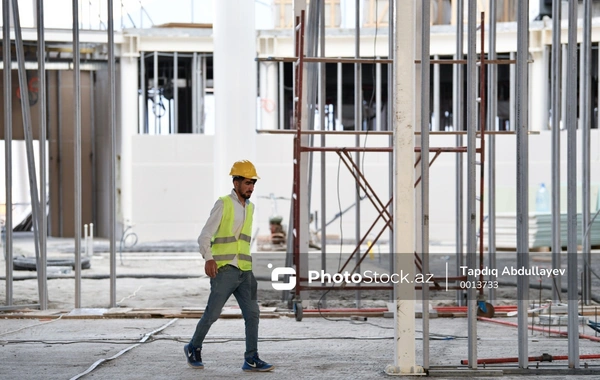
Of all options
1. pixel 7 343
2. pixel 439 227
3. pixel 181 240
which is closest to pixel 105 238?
pixel 181 240

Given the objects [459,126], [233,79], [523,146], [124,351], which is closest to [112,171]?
[124,351]

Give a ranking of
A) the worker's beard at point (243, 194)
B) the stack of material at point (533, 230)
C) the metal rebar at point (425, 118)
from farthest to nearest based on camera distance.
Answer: the stack of material at point (533, 230)
the worker's beard at point (243, 194)
the metal rebar at point (425, 118)

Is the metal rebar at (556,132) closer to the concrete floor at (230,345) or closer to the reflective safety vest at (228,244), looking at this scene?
the concrete floor at (230,345)

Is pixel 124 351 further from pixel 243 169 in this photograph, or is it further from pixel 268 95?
pixel 268 95

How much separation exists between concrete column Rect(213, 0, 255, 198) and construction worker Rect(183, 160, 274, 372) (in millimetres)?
9881

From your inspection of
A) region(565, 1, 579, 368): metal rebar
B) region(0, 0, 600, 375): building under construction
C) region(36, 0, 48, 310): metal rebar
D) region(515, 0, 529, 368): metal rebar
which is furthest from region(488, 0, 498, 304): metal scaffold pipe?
region(36, 0, 48, 310): metal rebar

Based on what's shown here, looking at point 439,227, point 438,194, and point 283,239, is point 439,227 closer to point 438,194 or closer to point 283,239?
point 438,194

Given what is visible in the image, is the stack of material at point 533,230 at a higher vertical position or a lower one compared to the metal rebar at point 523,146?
lower

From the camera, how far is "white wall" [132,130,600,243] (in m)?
25.7

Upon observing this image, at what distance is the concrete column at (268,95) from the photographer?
1044 inches

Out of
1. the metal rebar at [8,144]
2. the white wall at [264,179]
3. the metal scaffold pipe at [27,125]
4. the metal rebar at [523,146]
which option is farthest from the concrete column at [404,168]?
the white wall at [264,179]

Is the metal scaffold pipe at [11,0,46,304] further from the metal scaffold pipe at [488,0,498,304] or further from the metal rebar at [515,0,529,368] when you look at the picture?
the metal rebar at [515,0,529,368]

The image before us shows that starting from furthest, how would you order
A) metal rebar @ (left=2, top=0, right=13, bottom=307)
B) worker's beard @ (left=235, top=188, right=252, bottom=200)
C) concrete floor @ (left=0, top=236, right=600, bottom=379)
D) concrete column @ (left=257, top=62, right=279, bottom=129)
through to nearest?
concrete column @ (left=257, top=62, right=279, bottom=129) → metal rebar @ (left=2, top=0, right=13, bottom=307) → worker's beard @ (left=235, top=188, right=252, bottom=200) → concrete floor @ (left=0, top=236, right=600, bottom=379)

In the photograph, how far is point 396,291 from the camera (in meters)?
7.16
